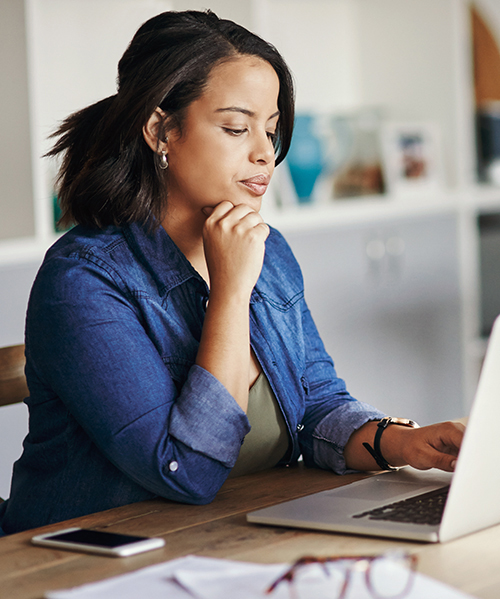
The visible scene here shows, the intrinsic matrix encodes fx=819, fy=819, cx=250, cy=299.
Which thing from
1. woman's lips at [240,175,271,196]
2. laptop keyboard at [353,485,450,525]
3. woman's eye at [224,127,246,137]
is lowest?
laptop keyboard at [353,485,450,525]

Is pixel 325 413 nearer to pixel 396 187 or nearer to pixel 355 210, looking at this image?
pixel 355 210

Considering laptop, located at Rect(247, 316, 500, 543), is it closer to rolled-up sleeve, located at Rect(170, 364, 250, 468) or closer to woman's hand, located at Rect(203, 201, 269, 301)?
rolled-up sleeve, located at Rect(170, 364, 250, 468)

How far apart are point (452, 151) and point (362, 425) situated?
2.12 m

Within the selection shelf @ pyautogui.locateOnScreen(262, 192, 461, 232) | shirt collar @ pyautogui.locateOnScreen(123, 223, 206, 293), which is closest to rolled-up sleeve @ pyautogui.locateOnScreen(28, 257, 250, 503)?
shirt collar @ pyautogui.locateOnScreen(123, 223, 206, 293)

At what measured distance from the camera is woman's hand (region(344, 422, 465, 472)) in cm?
109

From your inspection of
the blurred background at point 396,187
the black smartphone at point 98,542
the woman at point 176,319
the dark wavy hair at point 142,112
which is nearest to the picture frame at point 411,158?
the blurred background at point 396,187

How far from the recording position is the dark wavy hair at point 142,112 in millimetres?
1269

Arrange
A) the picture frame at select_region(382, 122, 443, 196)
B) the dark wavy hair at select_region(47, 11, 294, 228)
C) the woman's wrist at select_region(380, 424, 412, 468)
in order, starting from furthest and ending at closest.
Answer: the picture frame at select_region(382, 122, 443, 196) → the dark wavy hair at select_region(47, 11, 294, 228) → the woman's wrist at select_region(380, 424, 412, 468)

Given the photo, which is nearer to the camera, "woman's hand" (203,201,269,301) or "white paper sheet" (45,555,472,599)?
"white paper sheet" (45,555,472,599)

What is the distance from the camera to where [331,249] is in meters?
2.83

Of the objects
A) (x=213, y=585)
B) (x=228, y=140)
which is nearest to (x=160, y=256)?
(x=228, y=140)

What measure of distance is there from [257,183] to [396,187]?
1.79 meters

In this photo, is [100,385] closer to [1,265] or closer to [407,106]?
[1,265]

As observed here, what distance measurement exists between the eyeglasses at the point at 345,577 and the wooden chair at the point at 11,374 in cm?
89
